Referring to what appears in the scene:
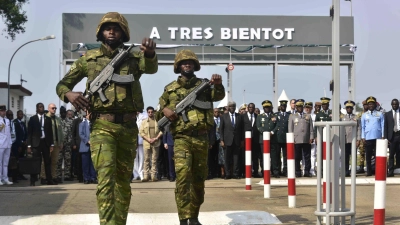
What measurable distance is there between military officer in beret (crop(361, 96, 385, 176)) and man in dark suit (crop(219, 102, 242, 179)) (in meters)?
3.19

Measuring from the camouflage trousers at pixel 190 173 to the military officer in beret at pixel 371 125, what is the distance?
10650mm

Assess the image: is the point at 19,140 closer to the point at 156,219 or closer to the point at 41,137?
the point at 41,137

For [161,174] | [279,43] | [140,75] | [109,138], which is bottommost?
[161,174]

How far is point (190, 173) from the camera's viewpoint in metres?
9.28

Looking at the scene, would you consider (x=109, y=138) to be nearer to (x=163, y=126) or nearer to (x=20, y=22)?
(x=163, y=126)

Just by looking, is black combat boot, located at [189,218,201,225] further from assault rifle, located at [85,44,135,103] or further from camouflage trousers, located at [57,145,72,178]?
camouflage trousers, located at [57,145,72,178]

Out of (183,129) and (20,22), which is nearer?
(183,129)

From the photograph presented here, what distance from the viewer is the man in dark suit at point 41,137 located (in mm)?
17594

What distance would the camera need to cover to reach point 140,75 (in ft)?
26.4

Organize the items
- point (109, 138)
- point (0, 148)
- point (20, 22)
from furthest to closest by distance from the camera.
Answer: point (20, 22)
point (0, 148)
point (109, 138)

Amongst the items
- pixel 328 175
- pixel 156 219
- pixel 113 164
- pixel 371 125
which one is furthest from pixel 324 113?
pixel 113 164

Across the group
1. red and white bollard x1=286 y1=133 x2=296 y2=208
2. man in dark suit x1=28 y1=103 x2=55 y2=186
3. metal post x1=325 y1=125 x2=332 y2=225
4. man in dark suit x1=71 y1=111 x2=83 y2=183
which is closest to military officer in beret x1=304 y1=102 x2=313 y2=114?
man in dark suit x1=71 y1=111 x2=83 y2=183

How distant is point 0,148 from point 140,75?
10741 mm

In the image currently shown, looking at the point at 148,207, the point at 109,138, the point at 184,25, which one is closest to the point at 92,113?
the point at 109,138
